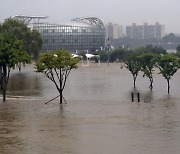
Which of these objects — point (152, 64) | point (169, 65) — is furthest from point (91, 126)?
point (152, 64)

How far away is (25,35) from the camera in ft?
195

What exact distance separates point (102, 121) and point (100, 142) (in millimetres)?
4964

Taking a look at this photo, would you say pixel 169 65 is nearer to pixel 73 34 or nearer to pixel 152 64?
pixel 152 64

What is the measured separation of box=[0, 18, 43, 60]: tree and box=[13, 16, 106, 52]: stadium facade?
98.5 meters

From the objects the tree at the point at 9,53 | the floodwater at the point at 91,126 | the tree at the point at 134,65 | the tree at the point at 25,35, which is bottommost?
the floodwater at the point at 91,126

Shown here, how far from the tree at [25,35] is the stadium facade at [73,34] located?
323 feet

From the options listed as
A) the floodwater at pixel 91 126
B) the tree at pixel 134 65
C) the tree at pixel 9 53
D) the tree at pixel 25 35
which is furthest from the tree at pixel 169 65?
the tree at pixel 25 35

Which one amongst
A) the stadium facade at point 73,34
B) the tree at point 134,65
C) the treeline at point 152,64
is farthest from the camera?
the stadium facade at point 73,34

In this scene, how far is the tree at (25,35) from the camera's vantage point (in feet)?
192

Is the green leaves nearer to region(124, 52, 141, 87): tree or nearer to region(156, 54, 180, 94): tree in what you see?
region(156, 54, 180, 94): tree

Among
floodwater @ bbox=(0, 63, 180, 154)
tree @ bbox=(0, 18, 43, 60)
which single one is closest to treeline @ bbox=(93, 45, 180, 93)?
floodwater @ bbox=(0, 63, 180, 154)

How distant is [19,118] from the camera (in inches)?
870

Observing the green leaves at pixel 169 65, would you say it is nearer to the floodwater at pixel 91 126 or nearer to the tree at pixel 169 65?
the tree at pixel 169 65

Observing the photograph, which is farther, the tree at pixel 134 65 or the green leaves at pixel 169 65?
the tree at pixel 134 65
